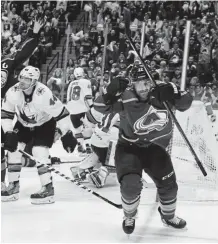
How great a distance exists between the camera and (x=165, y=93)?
2531 millimetres

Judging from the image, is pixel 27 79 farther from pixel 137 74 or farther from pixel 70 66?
pixel 70 66

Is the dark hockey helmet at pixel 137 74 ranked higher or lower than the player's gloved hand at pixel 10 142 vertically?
higher

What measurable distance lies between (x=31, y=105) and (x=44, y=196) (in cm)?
59

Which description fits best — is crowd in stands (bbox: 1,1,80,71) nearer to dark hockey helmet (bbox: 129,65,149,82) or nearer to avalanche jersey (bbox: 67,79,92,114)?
avalanche jersey (bbox: 67,79,92,114)

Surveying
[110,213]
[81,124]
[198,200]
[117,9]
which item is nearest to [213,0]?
[117,9]

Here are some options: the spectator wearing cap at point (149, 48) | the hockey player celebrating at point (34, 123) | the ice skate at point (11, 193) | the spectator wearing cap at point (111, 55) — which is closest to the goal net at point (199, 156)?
the hockey player celebrating at point (34, 123)

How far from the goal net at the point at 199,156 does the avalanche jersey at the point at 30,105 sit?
36.6 inches

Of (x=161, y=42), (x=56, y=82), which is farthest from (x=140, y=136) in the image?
(x=56, y=82)

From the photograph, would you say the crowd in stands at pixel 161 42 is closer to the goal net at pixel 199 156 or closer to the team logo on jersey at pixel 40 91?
the goal net at pixel 199 156

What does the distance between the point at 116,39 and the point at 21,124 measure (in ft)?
9.11

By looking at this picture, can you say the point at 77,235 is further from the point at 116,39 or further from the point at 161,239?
the point at 116,39

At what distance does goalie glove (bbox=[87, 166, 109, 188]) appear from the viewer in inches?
154

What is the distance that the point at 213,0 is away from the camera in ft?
25.9

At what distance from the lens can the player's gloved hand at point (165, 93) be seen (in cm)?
253
